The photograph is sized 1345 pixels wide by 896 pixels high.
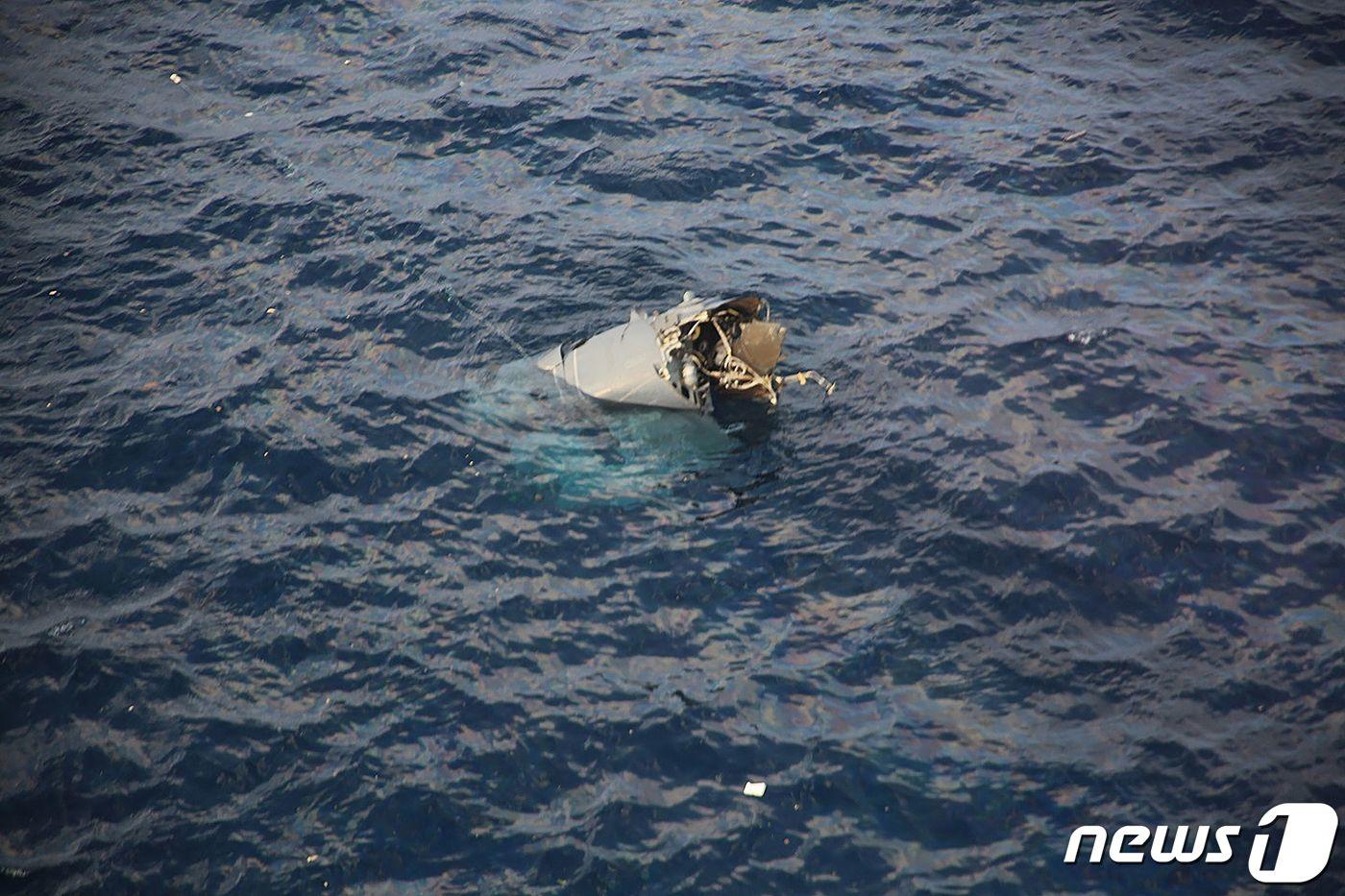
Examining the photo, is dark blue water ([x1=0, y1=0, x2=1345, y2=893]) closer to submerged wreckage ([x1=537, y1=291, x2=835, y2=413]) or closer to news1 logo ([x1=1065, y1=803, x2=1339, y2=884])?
news1 logo ([x1=1065, y1=803, x2=1339, y2=884])

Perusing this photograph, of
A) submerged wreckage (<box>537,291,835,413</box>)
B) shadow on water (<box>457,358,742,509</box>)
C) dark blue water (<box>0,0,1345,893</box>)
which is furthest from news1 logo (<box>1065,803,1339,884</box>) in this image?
submerged wreckage (<box>537,291,835,413</box>)

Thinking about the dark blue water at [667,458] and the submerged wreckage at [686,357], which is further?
the submerged wreckage at [686,357]

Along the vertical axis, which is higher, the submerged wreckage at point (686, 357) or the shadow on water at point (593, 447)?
the submerged wreckage at point (686, 357)

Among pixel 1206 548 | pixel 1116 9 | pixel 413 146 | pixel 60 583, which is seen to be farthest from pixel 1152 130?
pixel 60 583

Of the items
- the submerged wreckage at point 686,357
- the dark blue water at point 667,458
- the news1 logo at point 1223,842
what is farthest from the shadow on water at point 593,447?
the news1 logo at point 1223,842

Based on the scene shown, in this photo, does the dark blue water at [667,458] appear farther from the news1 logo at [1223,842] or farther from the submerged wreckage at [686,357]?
the submerged wreckage at [686,357]

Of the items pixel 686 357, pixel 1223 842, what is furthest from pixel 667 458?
pixel 1223 842
